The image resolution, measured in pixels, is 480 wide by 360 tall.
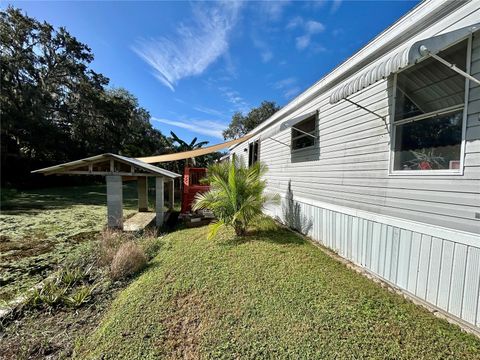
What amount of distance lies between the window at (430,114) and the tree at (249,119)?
32081 mm

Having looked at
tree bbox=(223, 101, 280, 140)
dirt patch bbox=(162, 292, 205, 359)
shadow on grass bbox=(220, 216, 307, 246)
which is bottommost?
dirt patch bbox=(162, 292, 205, 359)

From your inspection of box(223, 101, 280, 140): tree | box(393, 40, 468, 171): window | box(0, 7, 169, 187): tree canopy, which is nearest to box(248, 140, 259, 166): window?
box(393, 40, 468, 171): window

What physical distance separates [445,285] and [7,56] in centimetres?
2773

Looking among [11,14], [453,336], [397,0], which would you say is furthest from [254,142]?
[11,14]

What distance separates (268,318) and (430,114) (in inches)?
137

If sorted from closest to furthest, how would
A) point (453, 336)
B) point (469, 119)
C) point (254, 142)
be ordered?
point (453, 336), point (469, 119), point (254, 142)

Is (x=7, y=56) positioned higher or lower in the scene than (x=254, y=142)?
higher

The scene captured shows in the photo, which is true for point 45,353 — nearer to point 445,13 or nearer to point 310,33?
point 445,13

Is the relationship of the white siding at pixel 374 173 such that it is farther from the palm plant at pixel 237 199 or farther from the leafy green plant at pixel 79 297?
the leafy green plant at pixel 79 297

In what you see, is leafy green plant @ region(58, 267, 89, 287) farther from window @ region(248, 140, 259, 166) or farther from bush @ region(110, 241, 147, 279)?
window @ region(248, 140, 259, 166)

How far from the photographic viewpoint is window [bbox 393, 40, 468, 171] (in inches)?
116

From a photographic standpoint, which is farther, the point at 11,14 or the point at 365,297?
the point at 11,14

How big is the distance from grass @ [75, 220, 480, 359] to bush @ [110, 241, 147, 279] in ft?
1.78

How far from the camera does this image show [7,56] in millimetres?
18516
